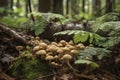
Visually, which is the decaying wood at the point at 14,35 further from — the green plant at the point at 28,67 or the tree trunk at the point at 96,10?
the tree trunk at the point at 96,10

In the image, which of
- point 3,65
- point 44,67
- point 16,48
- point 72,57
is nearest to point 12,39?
point 16,48

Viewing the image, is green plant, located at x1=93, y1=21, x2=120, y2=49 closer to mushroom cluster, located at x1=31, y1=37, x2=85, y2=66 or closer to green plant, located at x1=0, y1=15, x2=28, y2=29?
mushroom cluster, located at x1=31, y1=37, x2=85, y2=66

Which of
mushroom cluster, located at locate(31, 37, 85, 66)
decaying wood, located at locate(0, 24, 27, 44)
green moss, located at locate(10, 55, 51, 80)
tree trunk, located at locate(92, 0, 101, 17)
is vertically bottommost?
green moss, located at locate(10, 55, 51, 80)

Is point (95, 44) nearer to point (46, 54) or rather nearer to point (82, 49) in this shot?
point (82, 49)

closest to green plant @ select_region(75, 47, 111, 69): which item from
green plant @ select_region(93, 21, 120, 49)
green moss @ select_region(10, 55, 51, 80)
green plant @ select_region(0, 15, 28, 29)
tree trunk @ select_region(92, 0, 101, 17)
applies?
green plant @ select_region(93, 21, 120, 49)

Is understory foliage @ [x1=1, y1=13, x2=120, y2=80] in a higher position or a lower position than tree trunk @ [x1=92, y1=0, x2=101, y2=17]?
lower

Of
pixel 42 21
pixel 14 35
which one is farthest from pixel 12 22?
pixel 14 35

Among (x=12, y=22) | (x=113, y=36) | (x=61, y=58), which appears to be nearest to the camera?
(x=61, y=58)

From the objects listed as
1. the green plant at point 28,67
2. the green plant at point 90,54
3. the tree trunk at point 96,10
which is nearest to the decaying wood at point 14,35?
the green plant at point 28,67

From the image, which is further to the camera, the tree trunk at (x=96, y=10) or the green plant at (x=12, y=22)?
the tree trunk at (x=96, y=10)

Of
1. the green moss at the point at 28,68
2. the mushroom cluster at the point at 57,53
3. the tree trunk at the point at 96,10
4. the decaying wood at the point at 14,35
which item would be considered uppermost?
the tree trunk at the point at 96,10

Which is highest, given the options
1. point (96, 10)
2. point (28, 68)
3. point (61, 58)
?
point (96, 10)

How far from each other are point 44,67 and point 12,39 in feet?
2.99

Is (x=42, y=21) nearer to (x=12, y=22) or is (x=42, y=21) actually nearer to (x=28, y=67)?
(x=28, y=67)
